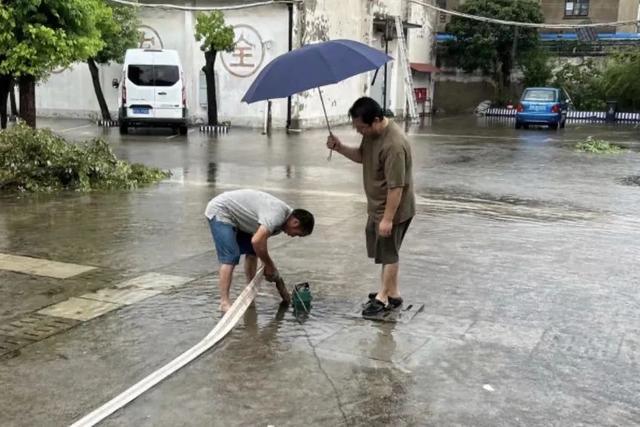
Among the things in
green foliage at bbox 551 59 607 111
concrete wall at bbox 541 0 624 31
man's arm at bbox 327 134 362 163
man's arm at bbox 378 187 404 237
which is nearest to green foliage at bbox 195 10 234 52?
man's arm at bbox 327 134 362 163

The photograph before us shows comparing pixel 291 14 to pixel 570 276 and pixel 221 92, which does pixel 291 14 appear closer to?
pixel 221 92

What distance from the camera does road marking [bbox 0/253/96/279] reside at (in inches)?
263

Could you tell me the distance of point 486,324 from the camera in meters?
5.46

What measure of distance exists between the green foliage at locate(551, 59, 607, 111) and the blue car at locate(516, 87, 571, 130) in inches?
368

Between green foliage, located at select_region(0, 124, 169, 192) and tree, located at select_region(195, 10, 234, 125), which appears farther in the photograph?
tree, located at select_region(195, 10, 234, 125)

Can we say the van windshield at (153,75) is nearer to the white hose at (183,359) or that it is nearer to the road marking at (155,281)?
the road marking at (155,281)

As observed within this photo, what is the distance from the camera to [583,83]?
38.3m

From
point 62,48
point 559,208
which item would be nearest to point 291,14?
point 62,48

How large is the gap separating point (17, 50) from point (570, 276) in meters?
8.87

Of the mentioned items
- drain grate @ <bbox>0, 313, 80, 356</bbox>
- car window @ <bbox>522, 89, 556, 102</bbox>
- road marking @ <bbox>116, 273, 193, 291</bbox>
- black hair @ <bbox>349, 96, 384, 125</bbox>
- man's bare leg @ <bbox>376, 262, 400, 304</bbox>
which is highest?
car window @ <bbox>522, 89, 556, 102</bbox>

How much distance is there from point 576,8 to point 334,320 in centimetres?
4424

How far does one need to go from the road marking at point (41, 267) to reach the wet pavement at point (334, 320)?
1.6 inches

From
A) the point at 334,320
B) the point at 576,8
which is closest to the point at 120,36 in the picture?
the point at 334,320

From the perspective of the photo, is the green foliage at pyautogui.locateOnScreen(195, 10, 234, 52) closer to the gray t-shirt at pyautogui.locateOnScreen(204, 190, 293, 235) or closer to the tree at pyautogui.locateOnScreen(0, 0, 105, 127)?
the tree at pyautogui.locateOnScreen(0, 0, 105, 127)
